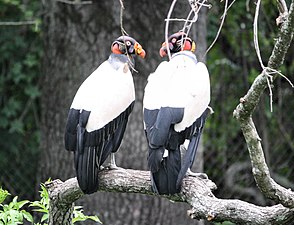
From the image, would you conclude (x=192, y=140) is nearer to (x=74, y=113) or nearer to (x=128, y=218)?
(x=74, y=113)

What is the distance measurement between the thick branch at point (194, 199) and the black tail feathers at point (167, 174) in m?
0.05

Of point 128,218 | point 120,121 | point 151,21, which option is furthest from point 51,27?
point 120,121

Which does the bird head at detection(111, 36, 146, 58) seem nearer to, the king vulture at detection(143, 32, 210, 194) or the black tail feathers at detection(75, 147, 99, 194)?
the king vulture at detection(143, 32, 210, 194)

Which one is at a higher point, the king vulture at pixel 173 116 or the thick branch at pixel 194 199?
the king vulture at pixel 173 116

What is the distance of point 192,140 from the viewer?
123 inches

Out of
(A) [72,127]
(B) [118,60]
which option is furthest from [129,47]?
(A) [72,127]

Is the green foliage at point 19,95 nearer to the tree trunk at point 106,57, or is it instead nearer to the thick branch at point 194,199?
the tree trunk at point 106,57

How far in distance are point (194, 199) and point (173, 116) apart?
35 centimetres

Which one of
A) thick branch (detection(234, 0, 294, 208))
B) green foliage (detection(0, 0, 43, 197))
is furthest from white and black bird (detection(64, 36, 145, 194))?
green foliage (detection(0, 0, 43, 197))

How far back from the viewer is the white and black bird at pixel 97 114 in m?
3.26

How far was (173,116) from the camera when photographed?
298cm

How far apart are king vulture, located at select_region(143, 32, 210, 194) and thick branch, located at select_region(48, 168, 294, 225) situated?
0.26 ft

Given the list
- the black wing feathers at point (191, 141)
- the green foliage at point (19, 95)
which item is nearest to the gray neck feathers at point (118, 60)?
the black wing feathers at point (191, 141)

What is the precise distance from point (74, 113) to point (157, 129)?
1.63 ft
